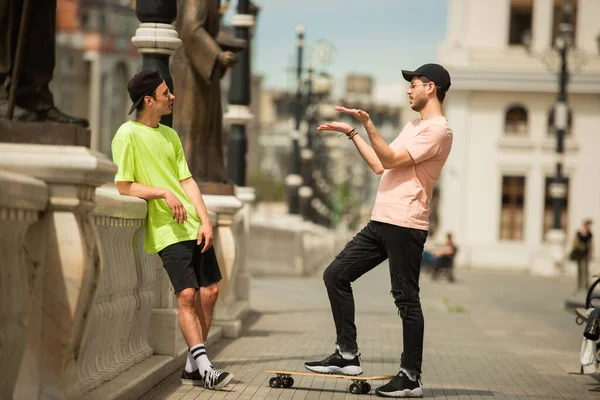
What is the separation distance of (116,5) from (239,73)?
97.7 metres

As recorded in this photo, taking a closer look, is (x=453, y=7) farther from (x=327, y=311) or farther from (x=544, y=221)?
(x=327, y=311)

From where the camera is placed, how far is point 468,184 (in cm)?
6419

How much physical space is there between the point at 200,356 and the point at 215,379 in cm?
16

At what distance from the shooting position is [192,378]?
26.0 ft

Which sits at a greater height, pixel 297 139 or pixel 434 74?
pixel 434 74

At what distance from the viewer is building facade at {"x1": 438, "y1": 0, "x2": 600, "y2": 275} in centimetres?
6272

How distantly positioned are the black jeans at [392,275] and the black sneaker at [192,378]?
0.91 m

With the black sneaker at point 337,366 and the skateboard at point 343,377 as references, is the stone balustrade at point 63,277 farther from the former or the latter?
the black sneaker at point 337,366

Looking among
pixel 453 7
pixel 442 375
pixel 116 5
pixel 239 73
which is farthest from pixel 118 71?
pixel 442 375

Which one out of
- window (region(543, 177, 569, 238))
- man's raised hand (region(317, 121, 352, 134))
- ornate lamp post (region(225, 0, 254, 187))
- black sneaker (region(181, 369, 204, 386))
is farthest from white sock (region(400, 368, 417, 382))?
window (region(543, 177, 569, 238))

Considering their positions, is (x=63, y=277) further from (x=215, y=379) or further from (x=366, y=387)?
(x=366, y=387)

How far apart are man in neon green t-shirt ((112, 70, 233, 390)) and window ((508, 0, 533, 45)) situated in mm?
59627

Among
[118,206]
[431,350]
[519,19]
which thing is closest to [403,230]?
[118,206]

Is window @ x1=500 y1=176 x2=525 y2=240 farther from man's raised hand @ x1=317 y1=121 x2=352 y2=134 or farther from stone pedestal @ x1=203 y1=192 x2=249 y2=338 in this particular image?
man's raised hand @ x1=317 y1=121 x2=352 y2=134
